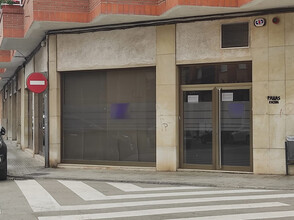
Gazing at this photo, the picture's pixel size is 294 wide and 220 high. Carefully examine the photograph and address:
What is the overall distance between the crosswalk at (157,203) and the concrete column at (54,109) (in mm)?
3969

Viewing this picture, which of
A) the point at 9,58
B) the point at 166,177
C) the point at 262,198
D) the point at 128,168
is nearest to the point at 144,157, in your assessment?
the point at 128,168

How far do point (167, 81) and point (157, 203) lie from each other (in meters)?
5.60

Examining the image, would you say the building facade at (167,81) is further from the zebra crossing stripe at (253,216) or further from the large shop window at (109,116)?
the zebra crossing stripe at (253,216)

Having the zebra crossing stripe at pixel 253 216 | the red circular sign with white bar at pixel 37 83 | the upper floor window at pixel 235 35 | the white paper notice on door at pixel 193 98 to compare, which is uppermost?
the upper floor window at pixel 235 35

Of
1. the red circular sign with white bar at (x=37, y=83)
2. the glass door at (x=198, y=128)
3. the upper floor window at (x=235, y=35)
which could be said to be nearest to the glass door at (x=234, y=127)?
the glass door at (x=198, y=128)

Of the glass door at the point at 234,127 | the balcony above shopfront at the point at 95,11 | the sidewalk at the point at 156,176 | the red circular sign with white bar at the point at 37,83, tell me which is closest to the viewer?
the sidewalk at the point at 156,176

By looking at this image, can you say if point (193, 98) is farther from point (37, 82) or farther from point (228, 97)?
point (37, 82)

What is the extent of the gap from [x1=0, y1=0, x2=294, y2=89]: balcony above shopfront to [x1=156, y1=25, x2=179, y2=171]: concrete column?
738 millimetres

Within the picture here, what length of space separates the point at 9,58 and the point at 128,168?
11.4 m

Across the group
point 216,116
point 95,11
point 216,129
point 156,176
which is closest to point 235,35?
point 216,116

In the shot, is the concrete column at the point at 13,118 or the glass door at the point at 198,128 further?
the concrete column at the point at 13,118

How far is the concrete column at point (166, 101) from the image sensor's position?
1308 cm

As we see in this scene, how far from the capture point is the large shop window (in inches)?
543

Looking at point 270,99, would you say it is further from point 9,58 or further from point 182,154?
point 9,58
